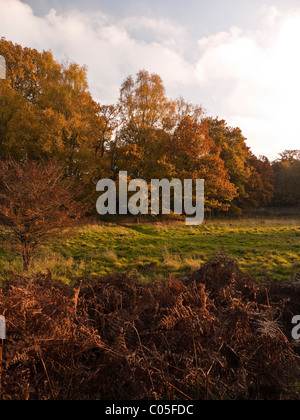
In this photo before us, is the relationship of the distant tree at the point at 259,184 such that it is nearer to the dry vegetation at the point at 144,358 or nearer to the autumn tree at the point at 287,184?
the autumn tree at the point at 287,184

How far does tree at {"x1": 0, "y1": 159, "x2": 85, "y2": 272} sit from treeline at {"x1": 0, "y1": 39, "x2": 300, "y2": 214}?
9.59m

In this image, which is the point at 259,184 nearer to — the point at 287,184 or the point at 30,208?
the point at 287,184

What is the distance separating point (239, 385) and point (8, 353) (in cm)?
218

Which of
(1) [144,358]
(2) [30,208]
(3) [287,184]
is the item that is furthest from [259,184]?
(1) [144,358]

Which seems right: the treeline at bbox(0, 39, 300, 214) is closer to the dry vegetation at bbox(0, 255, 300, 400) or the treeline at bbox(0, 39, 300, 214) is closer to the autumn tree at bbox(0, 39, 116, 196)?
the autumn tree at bbox(0, 39, 116, 196)

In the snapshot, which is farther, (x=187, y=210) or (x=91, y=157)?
(x=187, y=210)

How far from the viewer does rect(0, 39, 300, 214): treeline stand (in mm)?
18031

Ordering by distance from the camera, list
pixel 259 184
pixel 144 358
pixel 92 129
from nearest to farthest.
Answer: pixel 144 358 < pixel 92 129 < pixel 259 184

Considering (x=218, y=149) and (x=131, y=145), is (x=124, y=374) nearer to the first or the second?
(x=131, y=145)

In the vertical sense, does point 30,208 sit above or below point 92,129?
below

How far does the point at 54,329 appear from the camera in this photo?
8.72 ft

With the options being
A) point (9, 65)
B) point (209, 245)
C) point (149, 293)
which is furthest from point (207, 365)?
point (9, 65)

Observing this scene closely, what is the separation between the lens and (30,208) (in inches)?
289

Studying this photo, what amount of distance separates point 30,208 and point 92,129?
15.1m
